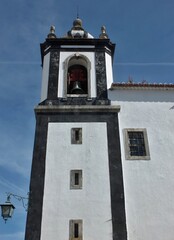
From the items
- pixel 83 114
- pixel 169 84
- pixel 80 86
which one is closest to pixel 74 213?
pixel 83 114

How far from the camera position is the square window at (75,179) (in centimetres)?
1089

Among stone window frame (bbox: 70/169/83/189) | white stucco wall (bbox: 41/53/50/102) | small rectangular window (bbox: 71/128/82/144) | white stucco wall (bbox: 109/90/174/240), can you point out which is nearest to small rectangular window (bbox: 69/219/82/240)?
stone window frame (bbox: 70/169/83/189)

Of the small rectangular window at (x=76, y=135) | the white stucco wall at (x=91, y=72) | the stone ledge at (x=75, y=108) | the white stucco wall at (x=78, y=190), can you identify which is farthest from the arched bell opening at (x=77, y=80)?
the small rectangular window at (x=76, y=135)

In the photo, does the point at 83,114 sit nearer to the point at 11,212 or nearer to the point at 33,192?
the point at 33,192

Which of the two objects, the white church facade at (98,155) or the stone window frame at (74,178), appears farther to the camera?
the stone window frame at (74,178)

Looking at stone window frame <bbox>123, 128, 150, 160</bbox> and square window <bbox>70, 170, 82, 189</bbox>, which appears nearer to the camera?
square window <bbox>70, 170, 82, 189</bbox>

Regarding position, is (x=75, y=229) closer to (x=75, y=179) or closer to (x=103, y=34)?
(x=75, y=179)

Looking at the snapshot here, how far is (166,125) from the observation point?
1273 cm

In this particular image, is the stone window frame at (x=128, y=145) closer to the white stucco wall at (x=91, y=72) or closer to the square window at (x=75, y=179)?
the square window at (x=75, y=179)

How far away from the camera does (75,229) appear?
10.1 m

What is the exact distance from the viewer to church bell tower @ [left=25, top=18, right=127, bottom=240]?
10.2 meters

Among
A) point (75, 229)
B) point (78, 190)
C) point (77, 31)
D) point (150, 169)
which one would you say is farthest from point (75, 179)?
point (77, 31)

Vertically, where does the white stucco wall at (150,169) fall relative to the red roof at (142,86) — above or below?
below

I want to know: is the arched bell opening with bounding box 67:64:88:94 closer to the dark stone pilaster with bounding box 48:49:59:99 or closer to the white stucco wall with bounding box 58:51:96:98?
the white stucco wall with bounding box 58:51:96:98
